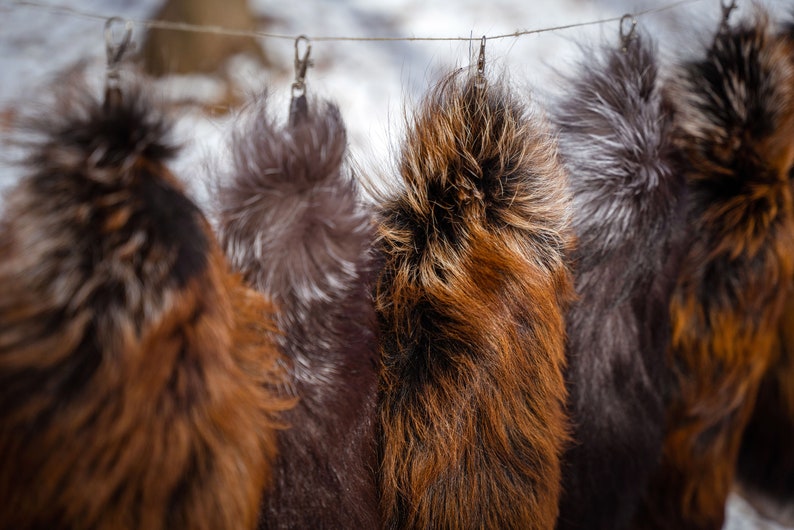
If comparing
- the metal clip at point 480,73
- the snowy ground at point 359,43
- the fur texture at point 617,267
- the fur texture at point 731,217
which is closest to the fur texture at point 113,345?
the metal clip at point 480,73

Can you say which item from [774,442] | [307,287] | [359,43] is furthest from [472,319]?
[359,43]

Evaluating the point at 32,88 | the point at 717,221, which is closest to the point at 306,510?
the point at 32,88

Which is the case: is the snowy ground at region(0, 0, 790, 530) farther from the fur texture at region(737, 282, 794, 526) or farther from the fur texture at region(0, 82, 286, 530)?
the fur texture at region(0, 82, 286, 530)

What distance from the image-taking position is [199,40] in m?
1.87

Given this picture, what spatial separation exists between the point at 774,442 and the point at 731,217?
434 millimetres

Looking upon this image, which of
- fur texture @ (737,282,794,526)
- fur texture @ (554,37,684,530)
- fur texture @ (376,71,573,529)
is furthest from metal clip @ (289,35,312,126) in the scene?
fur texture @ (737,282,794,526)

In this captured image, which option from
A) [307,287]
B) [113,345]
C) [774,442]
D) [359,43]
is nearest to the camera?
[113,345]

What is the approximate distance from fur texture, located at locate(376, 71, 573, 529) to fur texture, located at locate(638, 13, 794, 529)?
0.25 meters

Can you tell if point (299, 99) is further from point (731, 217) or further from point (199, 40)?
point (199, 40)

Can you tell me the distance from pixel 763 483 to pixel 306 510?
0.84 metres

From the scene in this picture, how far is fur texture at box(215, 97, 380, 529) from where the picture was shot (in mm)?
554

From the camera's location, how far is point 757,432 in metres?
0.96

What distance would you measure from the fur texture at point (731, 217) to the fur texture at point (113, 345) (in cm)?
62

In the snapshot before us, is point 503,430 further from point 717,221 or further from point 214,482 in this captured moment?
point 717,221
